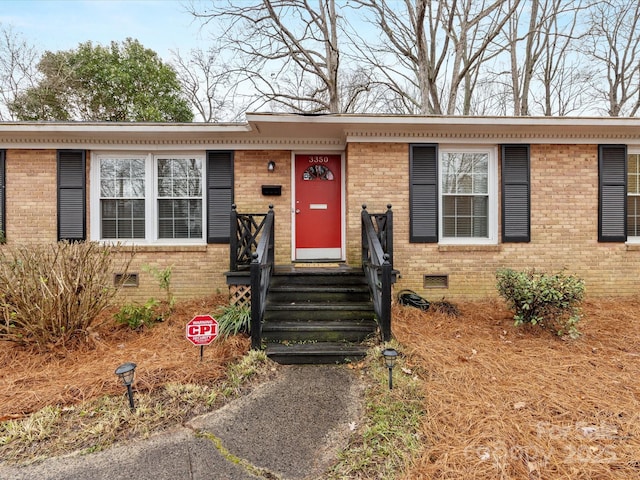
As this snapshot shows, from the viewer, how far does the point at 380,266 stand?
3990 mm

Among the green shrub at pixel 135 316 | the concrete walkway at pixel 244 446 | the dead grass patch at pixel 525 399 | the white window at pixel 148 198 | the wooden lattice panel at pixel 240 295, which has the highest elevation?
the white window at pixel 148 198

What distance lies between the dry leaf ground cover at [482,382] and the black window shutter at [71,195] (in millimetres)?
2249

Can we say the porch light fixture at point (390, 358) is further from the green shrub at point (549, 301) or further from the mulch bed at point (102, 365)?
the green shrub at point (549, 301)

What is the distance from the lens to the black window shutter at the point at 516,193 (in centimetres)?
570

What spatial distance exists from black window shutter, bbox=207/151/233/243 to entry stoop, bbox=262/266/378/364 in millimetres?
1464

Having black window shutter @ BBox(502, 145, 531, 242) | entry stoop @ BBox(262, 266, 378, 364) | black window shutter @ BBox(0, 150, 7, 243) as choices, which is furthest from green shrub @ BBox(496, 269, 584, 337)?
black window shutter @ BBox(0, 150, 7, 243)

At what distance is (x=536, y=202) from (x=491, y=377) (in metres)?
3.95

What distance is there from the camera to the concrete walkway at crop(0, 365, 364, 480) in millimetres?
2143

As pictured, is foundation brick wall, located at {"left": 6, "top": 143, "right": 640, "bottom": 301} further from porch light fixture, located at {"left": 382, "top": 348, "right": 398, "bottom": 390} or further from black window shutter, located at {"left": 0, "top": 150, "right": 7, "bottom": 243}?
porch light fixture, located at {"left": 382, "top": 348, "right": 398, "bottom": 390}

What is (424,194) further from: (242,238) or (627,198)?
(627,198)

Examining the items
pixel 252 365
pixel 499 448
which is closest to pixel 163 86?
pixel 252 365

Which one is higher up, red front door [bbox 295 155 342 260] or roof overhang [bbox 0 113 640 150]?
roof overhang [bbox 0 113 640 150]

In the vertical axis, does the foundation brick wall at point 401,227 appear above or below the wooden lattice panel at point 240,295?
above

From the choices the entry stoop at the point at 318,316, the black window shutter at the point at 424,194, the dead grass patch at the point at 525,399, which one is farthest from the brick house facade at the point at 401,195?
the dead grass patch at the point at 525,399
